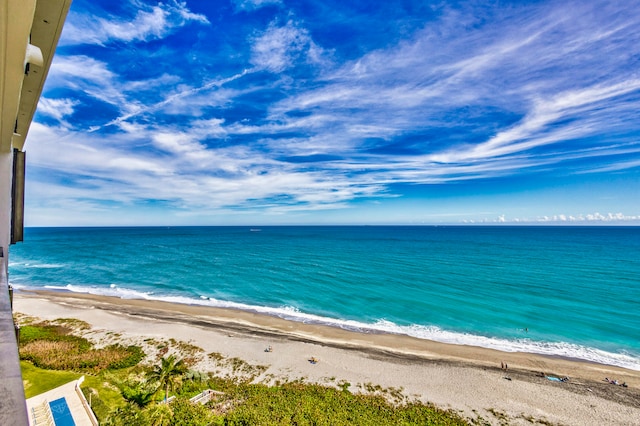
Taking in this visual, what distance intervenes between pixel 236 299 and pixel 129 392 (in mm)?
31214

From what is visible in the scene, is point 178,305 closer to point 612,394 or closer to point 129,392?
point 129,392

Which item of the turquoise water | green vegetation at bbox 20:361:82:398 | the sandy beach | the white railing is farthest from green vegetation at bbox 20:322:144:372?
the turquoise water

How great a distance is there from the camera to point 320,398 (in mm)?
19438

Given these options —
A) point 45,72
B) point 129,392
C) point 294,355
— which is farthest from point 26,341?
point 45,72

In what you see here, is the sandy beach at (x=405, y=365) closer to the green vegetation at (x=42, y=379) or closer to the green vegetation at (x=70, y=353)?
the green vegetation at (x=70, y=353)

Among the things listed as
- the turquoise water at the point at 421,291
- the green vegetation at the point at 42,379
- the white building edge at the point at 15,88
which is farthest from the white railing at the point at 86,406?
the turquoise water at the point at 421,291

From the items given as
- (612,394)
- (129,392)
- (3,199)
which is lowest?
(612,394)

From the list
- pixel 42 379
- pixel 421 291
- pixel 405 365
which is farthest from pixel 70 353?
pixel 421 291

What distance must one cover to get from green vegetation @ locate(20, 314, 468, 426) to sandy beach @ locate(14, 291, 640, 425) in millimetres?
1477

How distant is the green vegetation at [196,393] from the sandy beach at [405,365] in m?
1.48

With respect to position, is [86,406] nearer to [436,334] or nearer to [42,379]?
[42,379]

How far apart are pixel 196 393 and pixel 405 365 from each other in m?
16.0

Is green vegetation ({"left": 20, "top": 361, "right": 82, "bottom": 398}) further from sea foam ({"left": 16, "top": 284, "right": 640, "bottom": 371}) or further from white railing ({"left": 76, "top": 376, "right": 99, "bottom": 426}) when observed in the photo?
sea foam ({"left": 16, "top": 284, "right": 640, "bottom": 371})

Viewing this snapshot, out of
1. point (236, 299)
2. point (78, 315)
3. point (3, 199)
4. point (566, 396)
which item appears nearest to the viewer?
point (3, 199)
